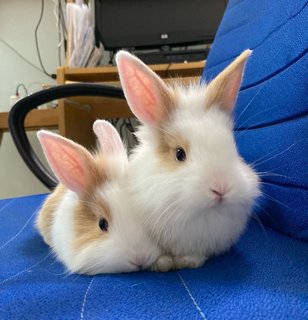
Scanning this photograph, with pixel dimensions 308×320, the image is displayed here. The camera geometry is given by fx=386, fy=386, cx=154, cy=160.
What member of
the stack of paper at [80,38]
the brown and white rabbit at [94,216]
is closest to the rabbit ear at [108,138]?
the brown and white rabbit at [94,216]

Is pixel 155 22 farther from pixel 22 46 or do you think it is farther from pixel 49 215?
pixel 49 215

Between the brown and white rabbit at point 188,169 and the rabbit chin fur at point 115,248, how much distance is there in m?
0.02

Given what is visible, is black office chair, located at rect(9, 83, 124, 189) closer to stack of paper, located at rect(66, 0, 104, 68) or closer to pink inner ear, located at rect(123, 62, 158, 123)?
pink inner ear, located at rect(123, 62, 158, 123)

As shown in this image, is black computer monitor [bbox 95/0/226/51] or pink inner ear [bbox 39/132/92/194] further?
black computer monitor [bbox 95/0/226/51]

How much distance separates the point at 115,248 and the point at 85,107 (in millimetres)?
1375

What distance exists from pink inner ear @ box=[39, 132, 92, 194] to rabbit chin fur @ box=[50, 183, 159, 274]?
0.14 feet

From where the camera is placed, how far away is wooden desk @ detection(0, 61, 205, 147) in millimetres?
1593

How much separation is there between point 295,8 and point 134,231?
52 cm

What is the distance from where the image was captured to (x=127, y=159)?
730 millimetres

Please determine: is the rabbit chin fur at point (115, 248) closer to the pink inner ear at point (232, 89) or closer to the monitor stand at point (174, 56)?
the pink inner ear at point (232, 89)

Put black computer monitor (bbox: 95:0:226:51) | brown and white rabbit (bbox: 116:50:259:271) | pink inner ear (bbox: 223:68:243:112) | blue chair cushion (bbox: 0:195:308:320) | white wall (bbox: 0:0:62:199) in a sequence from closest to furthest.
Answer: blue chair cushion (bbox: 0:195:308:320)
brown and white rabbit (bbox: 116:50:259:271)
pink inner ear (bbox: 223:68:243:112)
black computer monitor (bbox: 95:0:226:51)
white wall (bbox: 0:0:62:199)

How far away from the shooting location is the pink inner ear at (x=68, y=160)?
2.14 ft

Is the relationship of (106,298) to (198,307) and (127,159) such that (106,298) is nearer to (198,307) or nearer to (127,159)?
(198,307)

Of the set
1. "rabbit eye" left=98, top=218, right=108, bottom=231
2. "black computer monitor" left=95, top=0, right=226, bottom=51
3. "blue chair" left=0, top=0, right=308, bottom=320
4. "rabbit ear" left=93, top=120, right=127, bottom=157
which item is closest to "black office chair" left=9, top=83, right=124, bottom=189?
"blue chair" left=0, top=0, right=308, bottom=320
